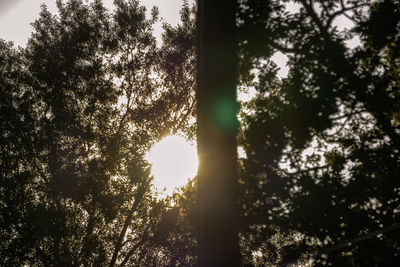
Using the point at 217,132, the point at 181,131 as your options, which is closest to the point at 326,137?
the point at 217,132

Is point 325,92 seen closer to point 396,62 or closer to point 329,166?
point 329,166

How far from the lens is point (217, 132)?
17.4ft

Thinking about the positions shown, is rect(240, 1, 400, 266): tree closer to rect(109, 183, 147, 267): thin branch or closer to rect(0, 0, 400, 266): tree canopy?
rect(0, 0, 400, 266): tree canopy

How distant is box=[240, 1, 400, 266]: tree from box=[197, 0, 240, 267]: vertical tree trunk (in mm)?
1446

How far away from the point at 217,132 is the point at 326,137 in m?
4.50

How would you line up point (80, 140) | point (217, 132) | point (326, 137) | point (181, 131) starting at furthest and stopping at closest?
point (181, 131)
point (80, 140)
point (326, 137)
point (217, 132)

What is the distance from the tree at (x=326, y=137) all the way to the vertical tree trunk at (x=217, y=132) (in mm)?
1446

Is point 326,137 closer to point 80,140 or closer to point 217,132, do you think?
point 217,132

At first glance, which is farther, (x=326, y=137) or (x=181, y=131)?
(x=181, y=131)

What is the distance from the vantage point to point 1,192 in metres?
15.8

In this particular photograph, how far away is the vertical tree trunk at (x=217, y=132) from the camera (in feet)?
15.4

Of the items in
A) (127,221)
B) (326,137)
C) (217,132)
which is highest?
(127,221)

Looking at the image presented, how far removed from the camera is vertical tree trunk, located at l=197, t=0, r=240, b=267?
4699 millimetres

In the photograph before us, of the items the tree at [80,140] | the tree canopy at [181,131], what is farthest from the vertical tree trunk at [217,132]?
the tree at [80,140]
